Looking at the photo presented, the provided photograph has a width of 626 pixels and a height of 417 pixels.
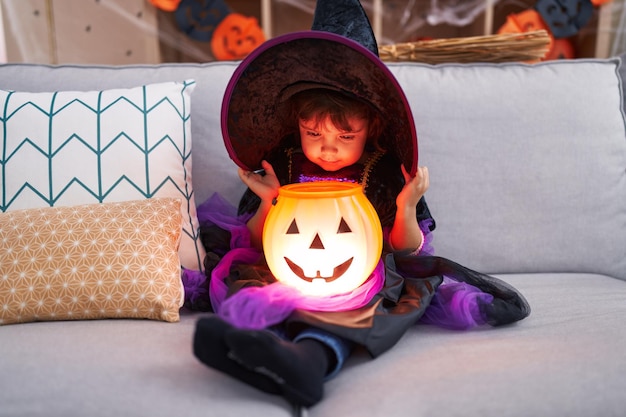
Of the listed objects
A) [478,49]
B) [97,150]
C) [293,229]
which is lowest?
[293,229]

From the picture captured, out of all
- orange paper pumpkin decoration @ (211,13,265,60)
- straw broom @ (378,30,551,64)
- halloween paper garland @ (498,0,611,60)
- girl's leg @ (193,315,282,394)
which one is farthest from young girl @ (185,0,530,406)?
halloween paper garland @ (498,0,611,60)

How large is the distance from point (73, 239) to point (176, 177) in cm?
27

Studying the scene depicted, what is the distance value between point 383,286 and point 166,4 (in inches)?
79.9

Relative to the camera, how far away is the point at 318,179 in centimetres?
118

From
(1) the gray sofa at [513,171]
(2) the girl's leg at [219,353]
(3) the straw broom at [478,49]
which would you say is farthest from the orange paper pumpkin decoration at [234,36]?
(2) the girl's leg at [219,353]

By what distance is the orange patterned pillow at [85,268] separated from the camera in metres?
1.01

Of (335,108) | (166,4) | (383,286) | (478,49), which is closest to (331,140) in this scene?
(335,108)

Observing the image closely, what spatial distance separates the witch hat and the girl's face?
57 mm

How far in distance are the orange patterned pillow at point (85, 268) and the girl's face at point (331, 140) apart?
1.15 ft

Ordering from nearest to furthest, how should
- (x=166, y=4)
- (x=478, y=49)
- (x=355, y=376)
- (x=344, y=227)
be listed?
(x=355, y=376), (x=344, y=227), (x=478, y=49), (x=166, y=4)

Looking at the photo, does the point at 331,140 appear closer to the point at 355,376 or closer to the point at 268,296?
the point at 268,296

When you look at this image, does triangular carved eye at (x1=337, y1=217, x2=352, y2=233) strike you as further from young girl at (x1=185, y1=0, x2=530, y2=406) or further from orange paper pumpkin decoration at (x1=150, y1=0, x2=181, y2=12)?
orange paper pumpkin decoration at (x1=150, y1=0, x2=181, y2=12)

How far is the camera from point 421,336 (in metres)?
1.01

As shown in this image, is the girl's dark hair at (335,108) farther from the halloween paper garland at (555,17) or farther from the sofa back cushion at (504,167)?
the halloween paper garland at (555,17)
